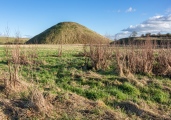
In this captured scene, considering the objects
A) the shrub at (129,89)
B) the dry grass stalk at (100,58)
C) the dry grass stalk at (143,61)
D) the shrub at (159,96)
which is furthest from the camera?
the dry grass stalk at (100,58)

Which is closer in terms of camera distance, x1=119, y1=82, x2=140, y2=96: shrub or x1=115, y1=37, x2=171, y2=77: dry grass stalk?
x1=119, y1=82, x2=140, y2=96: shrub

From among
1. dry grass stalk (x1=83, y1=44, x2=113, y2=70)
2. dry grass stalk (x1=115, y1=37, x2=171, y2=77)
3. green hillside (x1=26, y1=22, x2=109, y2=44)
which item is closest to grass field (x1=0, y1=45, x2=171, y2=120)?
dry grass stalk (x1=83, y1=44, x2=113, y2=70)

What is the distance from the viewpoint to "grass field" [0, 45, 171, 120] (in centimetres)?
627

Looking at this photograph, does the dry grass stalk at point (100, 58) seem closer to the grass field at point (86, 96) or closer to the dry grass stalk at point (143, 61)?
the grass field at point (86, 96)

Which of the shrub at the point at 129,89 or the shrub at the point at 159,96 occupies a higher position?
the shrub at the point at 129,89

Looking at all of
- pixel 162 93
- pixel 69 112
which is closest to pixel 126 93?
pixel 162 93

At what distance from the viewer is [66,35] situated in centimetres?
10819

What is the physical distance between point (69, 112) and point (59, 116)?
0.99ft

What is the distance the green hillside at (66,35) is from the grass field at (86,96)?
86.5 meters

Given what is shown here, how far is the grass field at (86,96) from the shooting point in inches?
247

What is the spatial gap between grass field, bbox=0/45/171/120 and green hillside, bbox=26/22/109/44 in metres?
86.5

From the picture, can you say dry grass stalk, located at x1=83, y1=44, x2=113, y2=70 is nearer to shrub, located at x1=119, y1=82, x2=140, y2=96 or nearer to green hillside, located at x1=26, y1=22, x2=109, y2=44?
shrub, located at x1=119, y1=82, x2=140, y2=96

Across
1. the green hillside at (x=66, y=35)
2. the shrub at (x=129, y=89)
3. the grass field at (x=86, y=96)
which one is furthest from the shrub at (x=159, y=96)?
the green hillside at (x=66, y=35)

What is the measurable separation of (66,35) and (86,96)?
331 ft
